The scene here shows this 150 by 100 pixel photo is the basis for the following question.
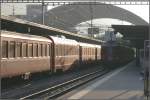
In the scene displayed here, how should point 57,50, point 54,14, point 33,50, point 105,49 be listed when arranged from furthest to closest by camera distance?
point 54,14, point 105,49, point 57,50, point 33,50

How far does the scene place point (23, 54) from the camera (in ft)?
76.9

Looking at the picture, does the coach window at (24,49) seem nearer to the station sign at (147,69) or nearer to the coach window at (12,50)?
the coach window at (12,50)

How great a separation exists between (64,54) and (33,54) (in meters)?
9.02

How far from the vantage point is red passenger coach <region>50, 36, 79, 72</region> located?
31.8 meters

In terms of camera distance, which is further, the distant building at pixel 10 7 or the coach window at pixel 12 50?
the distant building at pixel 10 7

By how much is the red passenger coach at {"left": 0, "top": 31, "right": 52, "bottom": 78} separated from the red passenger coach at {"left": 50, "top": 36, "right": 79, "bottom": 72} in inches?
74.3

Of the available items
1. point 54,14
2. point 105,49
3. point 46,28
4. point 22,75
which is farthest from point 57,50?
point 54,14

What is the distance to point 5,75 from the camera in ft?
67.4

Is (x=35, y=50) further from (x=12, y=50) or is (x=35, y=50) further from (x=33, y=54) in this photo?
(x=12, y=50)

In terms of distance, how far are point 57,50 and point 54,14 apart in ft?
230

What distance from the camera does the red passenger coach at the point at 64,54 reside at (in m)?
31.8

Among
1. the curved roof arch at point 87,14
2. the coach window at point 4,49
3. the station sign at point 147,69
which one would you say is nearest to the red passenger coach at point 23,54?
the coach window at point 4,49

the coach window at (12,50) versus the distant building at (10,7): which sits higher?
the distant building at (10,7)

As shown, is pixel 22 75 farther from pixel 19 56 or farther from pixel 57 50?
pixel 57 50
